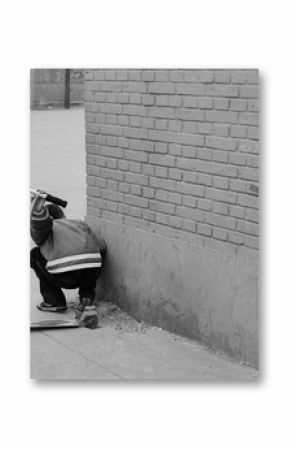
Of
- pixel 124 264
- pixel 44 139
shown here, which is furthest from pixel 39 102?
pixel 124 264

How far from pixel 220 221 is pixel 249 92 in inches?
26.1

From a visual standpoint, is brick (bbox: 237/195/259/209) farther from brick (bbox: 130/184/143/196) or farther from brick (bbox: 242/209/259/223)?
brick (bbox: 130/184/143/196)

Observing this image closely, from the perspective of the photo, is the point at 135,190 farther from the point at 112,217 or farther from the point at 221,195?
the point at 221,195

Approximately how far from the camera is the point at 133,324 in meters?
6.16

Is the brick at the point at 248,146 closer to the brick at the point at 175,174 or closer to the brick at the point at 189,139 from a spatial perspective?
the brick at the point at 189,139

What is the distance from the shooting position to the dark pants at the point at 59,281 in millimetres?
6059

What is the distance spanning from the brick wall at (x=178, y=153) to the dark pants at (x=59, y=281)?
326 millimetres

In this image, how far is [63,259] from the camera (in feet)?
20.1

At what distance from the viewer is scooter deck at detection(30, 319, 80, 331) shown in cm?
594

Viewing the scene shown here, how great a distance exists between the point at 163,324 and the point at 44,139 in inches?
44.3

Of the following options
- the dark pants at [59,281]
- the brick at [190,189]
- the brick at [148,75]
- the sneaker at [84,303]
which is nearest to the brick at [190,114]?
the brick at [148,75]

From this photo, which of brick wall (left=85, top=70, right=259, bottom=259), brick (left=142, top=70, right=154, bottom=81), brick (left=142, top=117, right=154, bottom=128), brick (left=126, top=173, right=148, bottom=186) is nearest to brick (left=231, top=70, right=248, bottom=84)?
brick wall (left=85, top=70, right=259, bottom=259)

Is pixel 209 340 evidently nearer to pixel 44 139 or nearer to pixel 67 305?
pixel 67 305
